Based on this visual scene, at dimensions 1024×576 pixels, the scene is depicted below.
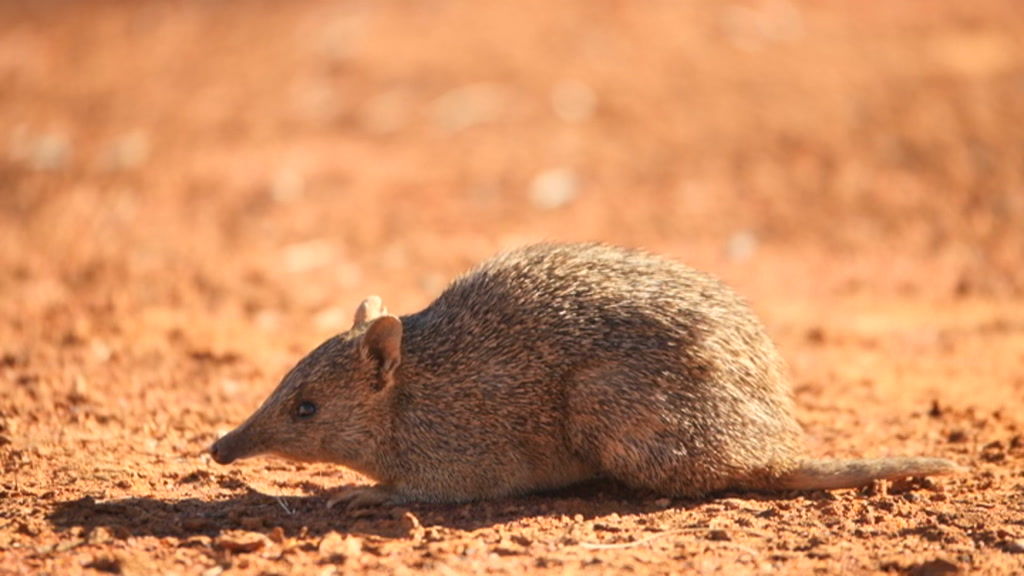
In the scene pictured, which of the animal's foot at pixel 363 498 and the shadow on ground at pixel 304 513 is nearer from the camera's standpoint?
the shadow on ground at pixel 304 513

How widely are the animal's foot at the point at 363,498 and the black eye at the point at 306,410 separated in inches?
18.3

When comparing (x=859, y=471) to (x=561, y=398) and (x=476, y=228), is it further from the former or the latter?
(x=476, y=228)

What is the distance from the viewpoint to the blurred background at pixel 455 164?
10023 mm

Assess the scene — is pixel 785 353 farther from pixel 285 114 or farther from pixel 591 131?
pixel 285 114

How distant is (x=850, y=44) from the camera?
55.9 ft

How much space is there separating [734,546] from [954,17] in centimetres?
1458

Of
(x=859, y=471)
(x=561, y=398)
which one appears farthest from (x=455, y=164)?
(x=859, y=471)

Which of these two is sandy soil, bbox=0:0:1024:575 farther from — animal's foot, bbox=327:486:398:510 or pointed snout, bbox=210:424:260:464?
pointed snout, bbox=210:424:260:464

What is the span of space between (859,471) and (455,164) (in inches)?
354

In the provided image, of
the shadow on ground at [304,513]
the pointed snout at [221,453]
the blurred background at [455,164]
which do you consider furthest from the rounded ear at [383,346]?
the blurred background at [455,164]

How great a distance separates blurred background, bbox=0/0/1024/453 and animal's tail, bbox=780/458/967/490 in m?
2.39

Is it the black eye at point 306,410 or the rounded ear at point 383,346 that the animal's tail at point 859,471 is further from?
the black eye at point 306,410

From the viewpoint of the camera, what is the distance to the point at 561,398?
6250mm

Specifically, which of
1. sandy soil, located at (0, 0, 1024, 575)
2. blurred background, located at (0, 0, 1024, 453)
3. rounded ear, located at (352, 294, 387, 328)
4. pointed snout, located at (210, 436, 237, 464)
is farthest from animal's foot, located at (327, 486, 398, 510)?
blurred background, located at (0, 0, 1024, 453)
